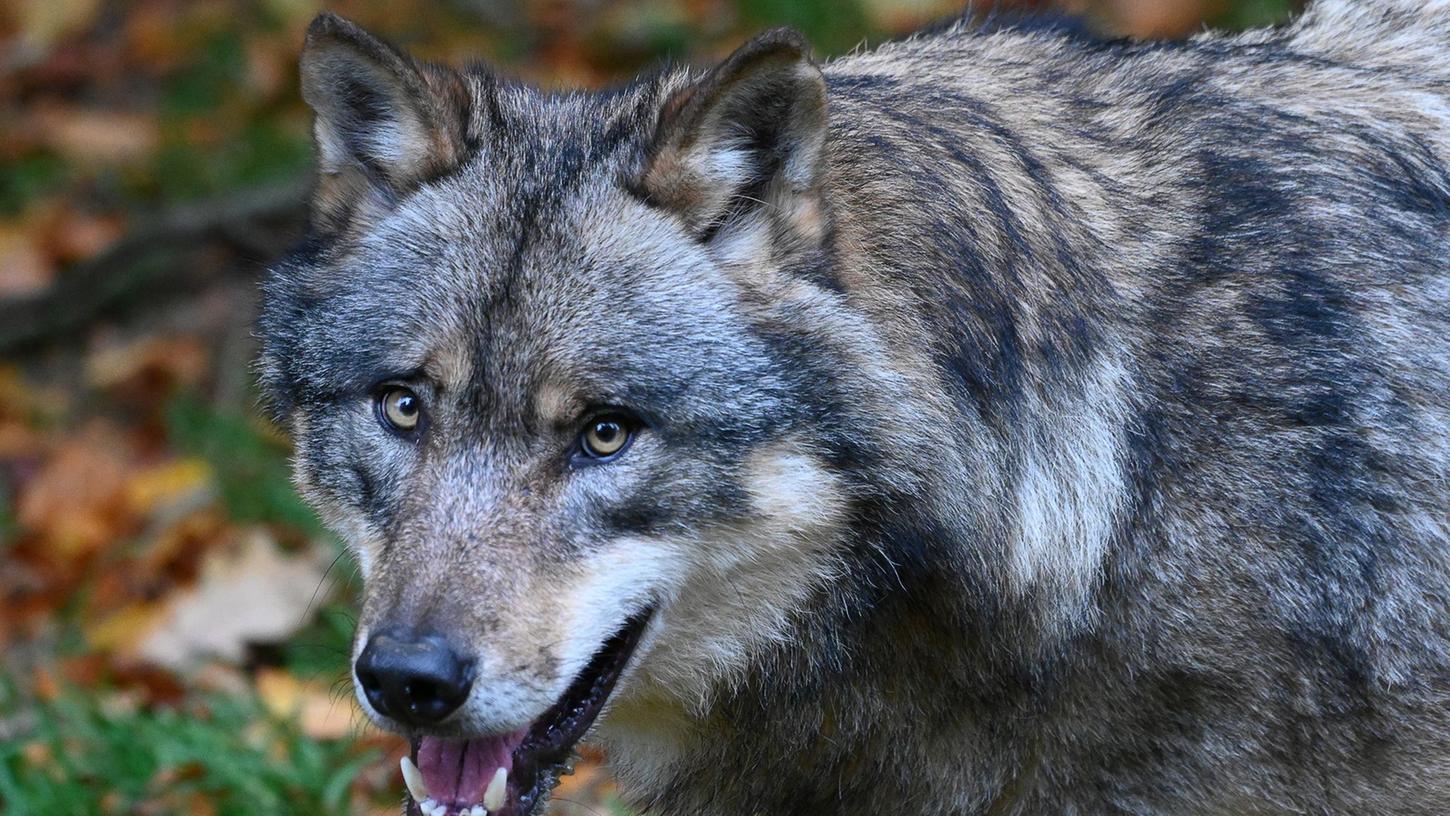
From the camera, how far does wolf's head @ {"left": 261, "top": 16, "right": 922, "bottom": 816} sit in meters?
3.16

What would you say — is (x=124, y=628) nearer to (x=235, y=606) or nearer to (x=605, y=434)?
(x=235, y=606)

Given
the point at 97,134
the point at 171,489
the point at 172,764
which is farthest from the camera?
the point at 97,134

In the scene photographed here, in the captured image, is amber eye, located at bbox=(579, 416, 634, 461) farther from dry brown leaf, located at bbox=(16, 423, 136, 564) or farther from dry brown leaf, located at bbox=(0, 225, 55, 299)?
dry brown leaf, located at bbox=(0, 225, 55, 299)

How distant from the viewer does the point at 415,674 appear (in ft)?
9.96

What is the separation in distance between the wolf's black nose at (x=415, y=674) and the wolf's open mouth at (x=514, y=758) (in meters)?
0.22

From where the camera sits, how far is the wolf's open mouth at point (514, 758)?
10.8 feet

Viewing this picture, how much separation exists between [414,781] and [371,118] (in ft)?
4.81

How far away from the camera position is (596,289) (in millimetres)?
3324

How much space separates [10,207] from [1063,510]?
8429mm

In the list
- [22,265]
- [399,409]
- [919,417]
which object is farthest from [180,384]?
[919,417]

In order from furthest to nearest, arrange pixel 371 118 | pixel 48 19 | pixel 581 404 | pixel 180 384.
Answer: pixel 48 19, pixel 180 384, pixel 371 118, pixel 581 404

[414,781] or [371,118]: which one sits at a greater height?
[371,118]

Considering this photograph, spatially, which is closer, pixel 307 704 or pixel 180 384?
pixel 307 704

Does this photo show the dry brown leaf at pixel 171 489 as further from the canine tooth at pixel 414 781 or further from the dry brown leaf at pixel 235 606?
the canine tooth at pixel 414 781
